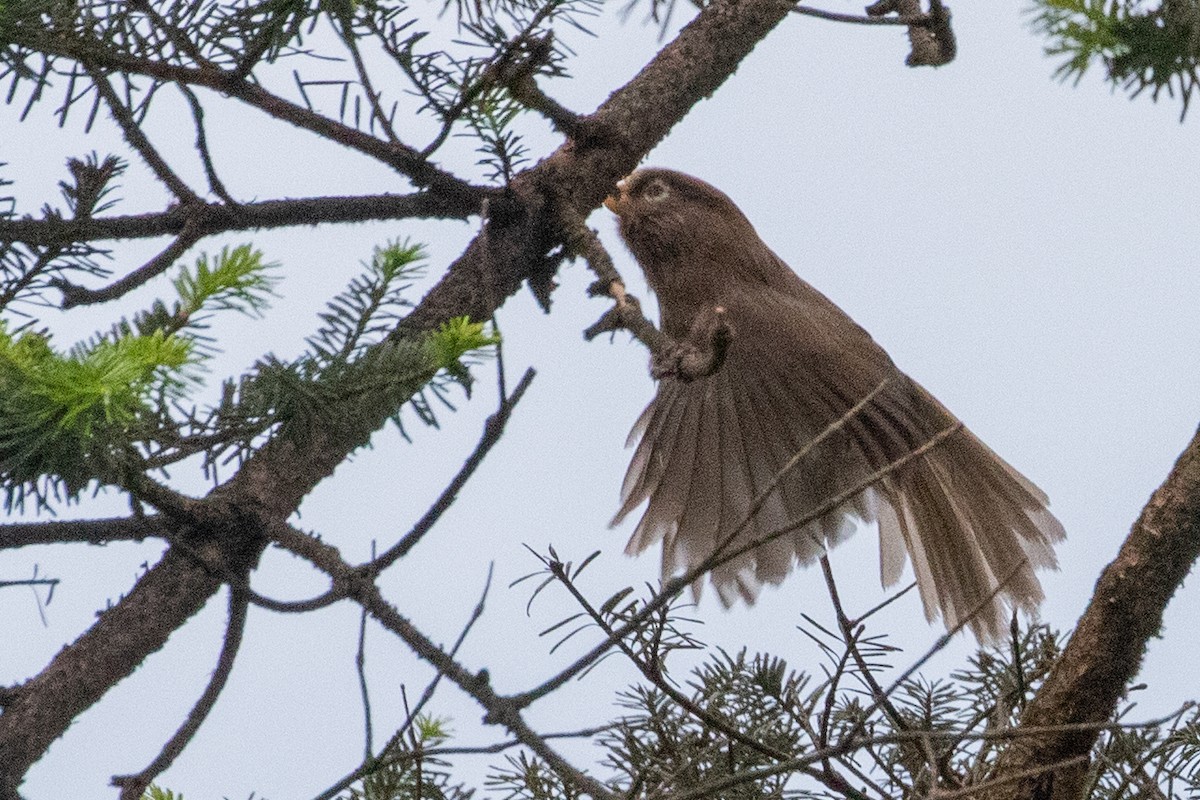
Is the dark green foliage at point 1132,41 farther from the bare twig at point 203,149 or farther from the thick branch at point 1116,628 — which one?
the bare twig at point 203,149

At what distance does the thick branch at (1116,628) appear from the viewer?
1.81m

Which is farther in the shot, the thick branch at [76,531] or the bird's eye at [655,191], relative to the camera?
the bird's eye at [655,191]

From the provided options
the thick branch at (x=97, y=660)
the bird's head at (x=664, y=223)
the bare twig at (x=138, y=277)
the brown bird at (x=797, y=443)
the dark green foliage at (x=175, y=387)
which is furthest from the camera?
the bird's head at (x=664, y=223)

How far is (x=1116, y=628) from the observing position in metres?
1.83

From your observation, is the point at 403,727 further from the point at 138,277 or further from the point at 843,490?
the point at 843,490

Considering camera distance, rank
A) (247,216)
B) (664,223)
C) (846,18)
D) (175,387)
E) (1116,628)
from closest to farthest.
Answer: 1. (175,387)
2. (1116,628)
3. (247,216)
4. (846,18)
5. (664,223)

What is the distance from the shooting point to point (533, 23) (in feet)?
6.65

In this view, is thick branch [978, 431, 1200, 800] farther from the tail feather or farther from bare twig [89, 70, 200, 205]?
bare twig [89, 70, 200, 205]

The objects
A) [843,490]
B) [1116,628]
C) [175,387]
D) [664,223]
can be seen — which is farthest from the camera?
[664,223]

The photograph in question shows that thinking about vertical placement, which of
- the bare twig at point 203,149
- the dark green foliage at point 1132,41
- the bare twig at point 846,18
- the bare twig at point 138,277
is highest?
the bare twig at point 846,18

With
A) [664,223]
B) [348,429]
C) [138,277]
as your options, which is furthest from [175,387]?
[664,223]

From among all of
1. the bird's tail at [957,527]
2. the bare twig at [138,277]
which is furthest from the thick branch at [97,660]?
the bird's tail at [957,527]

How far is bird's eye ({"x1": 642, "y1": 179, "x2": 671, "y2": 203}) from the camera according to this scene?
294 centimetres

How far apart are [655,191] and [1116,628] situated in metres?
1.48
